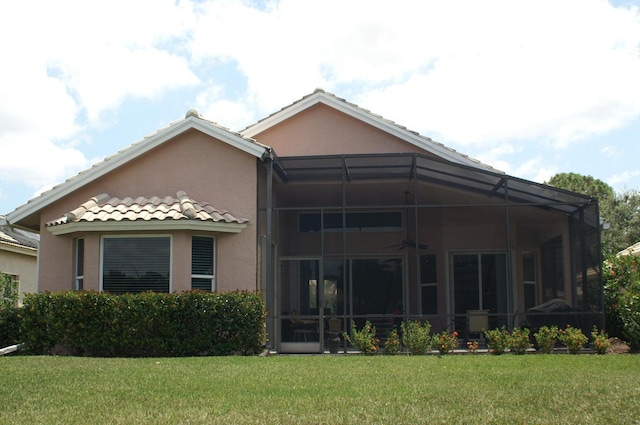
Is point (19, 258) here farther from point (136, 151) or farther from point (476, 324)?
point (476, 324)

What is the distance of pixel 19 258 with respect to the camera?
85.4ft

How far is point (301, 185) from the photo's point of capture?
1900 centimetres

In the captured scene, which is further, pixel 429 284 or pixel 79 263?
pixel 429 284

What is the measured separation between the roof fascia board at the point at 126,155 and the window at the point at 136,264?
190cm

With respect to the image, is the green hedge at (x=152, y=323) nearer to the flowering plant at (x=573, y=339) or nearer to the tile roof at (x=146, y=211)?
the tile roof at (x=146, y=211)

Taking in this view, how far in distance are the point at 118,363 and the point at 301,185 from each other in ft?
24.1

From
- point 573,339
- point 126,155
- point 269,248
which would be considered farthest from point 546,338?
point 126,155

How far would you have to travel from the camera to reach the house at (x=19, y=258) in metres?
24.9

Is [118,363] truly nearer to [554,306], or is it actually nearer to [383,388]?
[383,388]

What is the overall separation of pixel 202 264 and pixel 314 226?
5530 mm

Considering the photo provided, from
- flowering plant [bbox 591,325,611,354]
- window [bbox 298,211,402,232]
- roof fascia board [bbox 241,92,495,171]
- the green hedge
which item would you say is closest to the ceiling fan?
window [bbox 298,211,402,232]

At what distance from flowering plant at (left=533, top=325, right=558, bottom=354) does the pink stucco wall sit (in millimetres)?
6122

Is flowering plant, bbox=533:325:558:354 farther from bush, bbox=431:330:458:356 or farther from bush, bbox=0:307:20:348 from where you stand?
bush, bbox=0:307:20:348

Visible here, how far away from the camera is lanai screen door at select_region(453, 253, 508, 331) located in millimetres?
20375
